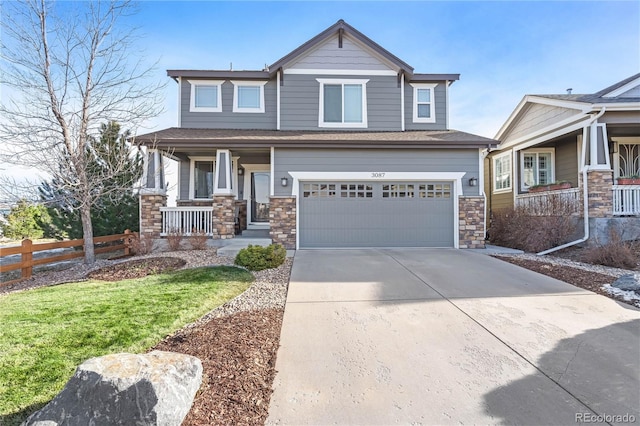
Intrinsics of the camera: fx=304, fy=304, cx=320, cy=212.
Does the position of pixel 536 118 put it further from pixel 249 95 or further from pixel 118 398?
pixel 118 398

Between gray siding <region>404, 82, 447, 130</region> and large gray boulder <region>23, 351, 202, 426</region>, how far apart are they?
11.8 metres

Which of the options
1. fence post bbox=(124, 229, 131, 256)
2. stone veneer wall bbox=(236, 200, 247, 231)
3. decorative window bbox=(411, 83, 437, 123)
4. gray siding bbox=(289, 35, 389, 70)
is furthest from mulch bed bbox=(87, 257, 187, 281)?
decorative window bbox=(411, 83, 437, 123)

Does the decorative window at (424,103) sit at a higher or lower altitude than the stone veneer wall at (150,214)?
higher

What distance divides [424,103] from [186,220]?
10.1m

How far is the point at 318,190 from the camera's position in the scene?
9.95 metres

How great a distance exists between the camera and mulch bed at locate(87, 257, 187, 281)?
6.88 meters

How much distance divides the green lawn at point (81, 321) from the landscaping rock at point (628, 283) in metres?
6.68

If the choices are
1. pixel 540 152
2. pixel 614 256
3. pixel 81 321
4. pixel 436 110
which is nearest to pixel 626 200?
pixel 614 256

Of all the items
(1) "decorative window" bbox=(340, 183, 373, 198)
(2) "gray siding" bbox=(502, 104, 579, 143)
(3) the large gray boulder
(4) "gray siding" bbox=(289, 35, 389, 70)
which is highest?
(4) "gray siding" bbox=(289, 35, 389, 70)

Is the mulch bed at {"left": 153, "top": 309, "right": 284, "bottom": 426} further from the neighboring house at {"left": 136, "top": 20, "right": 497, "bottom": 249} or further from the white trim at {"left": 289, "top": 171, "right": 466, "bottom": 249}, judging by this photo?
the white trim at {"left": 289, "top": 171, "right": 466, "bottom": 249}

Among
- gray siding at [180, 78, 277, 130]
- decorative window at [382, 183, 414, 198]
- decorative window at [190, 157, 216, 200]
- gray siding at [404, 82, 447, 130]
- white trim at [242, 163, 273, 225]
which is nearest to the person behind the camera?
decorative window at [382, 183, 414, 198]

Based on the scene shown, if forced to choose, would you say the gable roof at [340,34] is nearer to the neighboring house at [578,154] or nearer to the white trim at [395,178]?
the white trim at [395,178]

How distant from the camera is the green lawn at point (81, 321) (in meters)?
2.67

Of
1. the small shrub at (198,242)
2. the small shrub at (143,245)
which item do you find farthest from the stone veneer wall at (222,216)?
the small shrub at (143,245)
